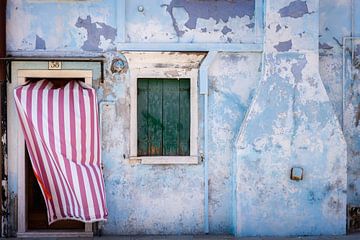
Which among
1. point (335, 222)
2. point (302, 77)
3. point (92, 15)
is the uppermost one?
point (92, 15)

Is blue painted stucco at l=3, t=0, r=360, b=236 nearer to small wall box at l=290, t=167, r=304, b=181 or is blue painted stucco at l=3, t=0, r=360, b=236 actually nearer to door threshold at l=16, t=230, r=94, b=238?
small wall box at l=290, t=167, r=304, b=181

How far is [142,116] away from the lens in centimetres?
957

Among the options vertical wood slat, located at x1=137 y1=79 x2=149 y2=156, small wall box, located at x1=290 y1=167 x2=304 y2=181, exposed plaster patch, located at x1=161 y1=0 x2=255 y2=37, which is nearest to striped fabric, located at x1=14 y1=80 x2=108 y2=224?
vertical wood slat, located at x1=137 y1=79 x2=149 y2=156

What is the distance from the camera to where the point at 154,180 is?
9.46 meters

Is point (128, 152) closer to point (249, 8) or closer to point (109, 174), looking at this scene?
point (109, 174)

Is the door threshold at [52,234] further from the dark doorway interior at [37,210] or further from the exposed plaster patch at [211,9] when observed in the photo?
the exposed plaster patch at [211,9]

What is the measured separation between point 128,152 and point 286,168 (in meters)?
2.41

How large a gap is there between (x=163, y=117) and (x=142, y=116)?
327mm

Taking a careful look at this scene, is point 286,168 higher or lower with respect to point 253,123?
lower

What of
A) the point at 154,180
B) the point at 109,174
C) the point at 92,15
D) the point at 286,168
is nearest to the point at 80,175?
the point at 109,174

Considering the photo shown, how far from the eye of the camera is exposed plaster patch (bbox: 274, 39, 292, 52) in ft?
30.4

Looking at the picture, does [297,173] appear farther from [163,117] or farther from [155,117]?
[155,117]

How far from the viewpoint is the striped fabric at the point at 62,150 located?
356 inches

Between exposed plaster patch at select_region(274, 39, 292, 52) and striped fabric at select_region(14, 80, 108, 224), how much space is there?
9.70 feet
